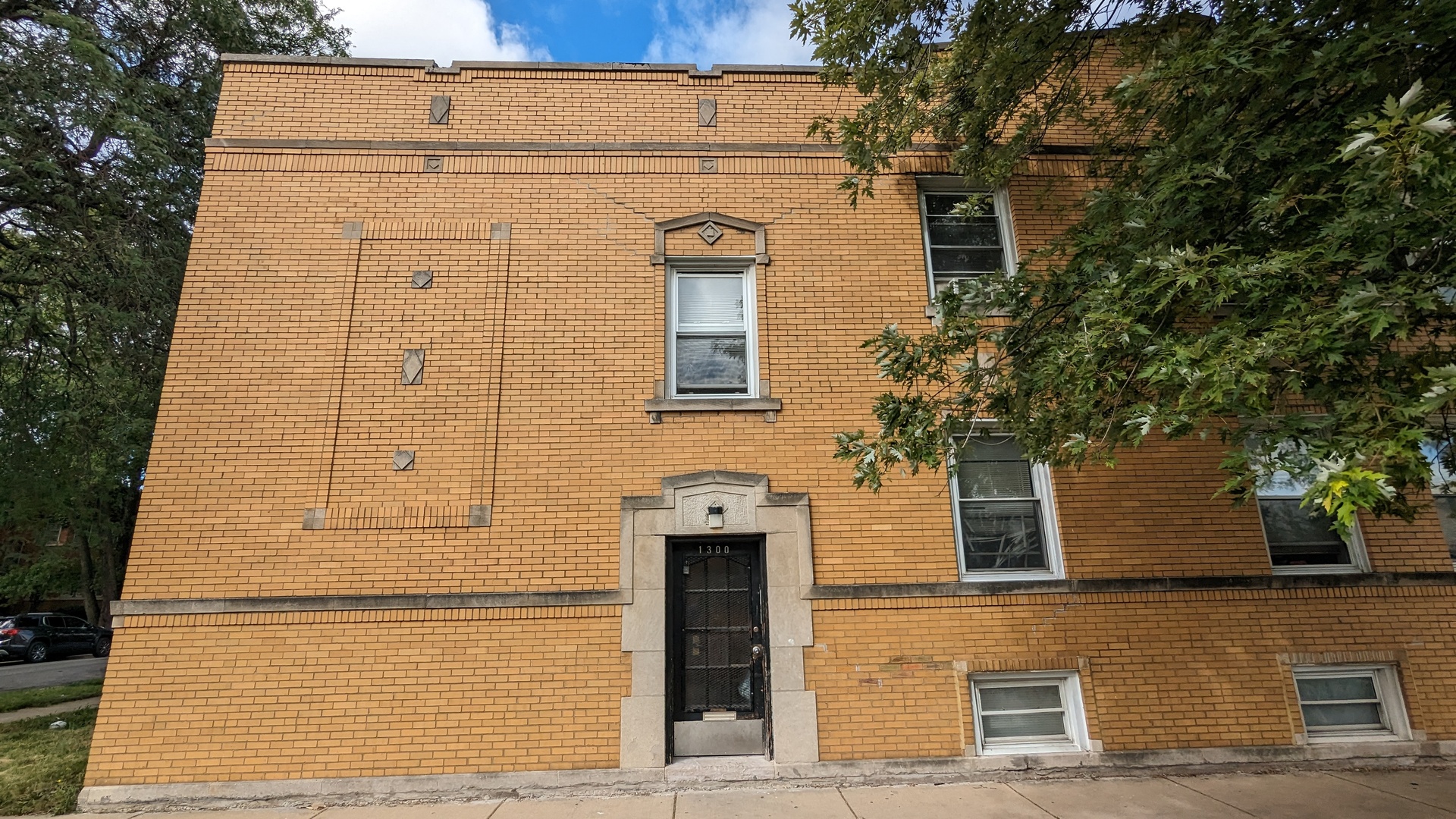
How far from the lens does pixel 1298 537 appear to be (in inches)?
280

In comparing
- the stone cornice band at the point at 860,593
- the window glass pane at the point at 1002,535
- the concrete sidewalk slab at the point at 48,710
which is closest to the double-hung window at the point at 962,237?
the window glass pane at the point at 1002,535

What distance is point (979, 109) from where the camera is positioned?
20.7ft

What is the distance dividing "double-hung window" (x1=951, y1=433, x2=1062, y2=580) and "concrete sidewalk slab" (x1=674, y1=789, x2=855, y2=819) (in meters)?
2.42

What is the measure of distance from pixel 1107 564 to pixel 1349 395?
11.4 feet

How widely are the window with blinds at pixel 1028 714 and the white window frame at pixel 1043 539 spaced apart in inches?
36.0

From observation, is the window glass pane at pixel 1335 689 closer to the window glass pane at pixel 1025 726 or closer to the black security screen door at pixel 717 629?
the window glass pane at pixel 1025 726

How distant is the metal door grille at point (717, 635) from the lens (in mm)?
6465

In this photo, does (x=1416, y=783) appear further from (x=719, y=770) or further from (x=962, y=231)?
(x=962, y=231)

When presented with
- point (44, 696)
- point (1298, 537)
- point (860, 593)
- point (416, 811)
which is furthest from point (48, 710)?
point (1298, 537)

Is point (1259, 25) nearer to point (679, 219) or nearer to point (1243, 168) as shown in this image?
point (1243, 168)

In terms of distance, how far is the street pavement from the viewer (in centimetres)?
1594

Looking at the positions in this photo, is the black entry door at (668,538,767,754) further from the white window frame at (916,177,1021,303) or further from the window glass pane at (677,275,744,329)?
the white window frame at (916,177,1021,303)

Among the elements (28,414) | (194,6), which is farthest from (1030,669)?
(194,6)

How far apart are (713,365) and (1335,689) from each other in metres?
6.80
